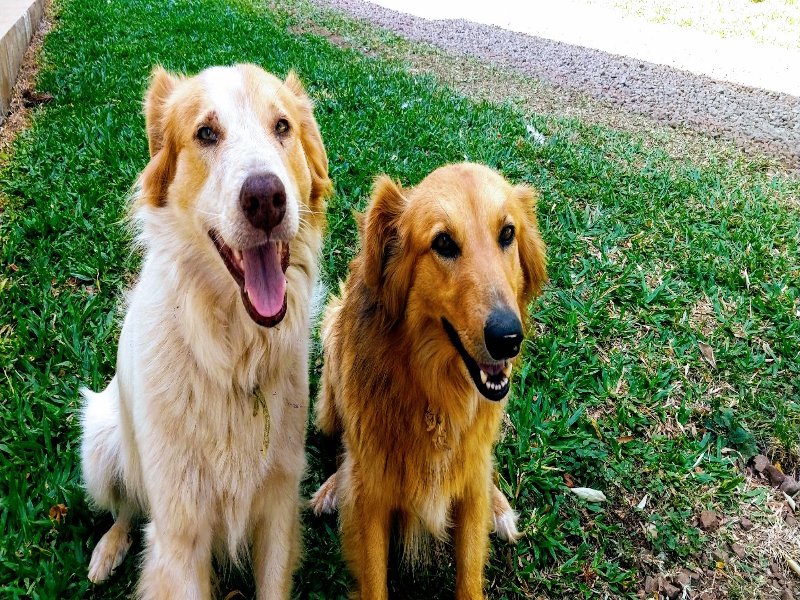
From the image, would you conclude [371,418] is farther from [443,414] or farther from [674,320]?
[674,320]

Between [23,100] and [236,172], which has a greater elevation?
[236,172]

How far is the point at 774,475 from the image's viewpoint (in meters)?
3.24

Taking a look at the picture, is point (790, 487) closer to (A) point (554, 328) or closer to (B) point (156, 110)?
(A) point (554, 328)

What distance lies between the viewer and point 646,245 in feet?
15.8

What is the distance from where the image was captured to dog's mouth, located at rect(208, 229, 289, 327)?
200 centimetres

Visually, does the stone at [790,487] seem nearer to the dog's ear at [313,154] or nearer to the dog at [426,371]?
the dog at [426,371]

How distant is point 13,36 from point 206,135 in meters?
7.62

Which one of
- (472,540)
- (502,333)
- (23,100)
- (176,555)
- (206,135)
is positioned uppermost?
(206,135)

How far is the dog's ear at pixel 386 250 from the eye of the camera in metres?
2.39

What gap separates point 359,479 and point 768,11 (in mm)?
16889

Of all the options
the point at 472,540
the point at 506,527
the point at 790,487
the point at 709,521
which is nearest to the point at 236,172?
the point at 472,540

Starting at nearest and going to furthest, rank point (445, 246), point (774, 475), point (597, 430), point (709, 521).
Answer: point (445, 246) < point (709, 521) < point (774, 475) < point (597, 430)

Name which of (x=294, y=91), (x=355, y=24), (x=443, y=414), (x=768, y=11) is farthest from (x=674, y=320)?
(x=768, y=11)

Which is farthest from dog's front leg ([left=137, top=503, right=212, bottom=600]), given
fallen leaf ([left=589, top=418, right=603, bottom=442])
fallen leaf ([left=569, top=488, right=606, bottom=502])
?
fallen leaf ([left=589, top=418, right=603, bottom=442])
